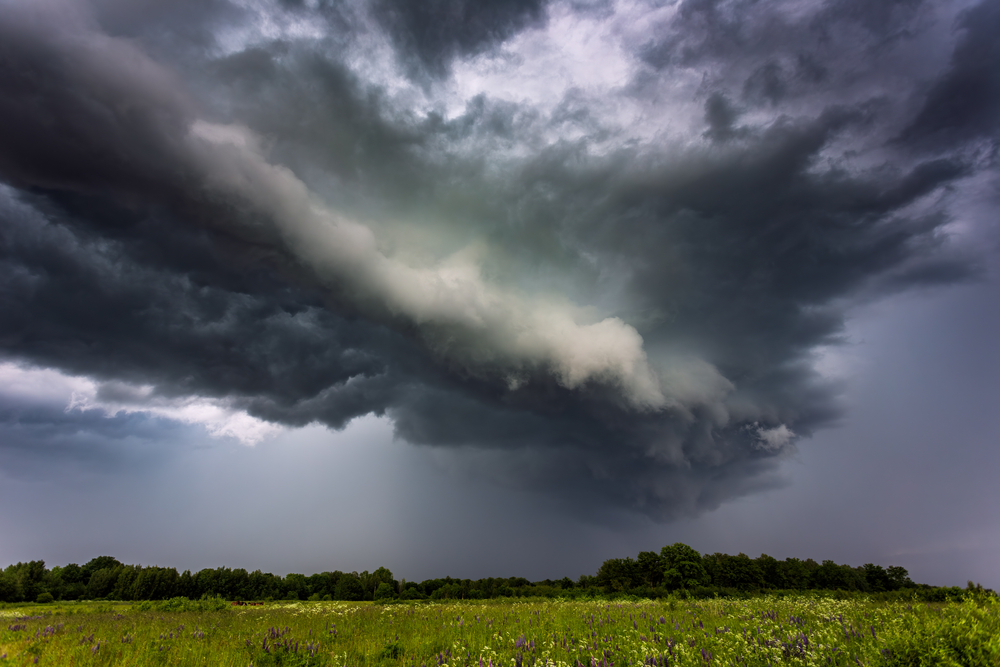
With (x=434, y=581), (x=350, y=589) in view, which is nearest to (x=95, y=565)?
(x=350, y=589)

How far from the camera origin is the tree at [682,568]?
8729 cm

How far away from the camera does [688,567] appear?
89.3 metres

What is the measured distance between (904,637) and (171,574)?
110 meters

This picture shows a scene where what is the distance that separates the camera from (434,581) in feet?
301

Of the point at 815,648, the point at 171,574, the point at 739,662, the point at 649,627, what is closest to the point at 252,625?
the point at 649,627

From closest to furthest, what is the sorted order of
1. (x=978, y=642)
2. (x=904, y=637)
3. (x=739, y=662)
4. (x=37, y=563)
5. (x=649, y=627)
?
1. (x=978, y=642)
2. (x=904, y=637)
3. (x=739, y=662)
4. (x=649, y=627)
5. (x=37, y=563)

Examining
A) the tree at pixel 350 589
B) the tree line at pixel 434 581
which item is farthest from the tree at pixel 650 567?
the tree at pixel 350 589

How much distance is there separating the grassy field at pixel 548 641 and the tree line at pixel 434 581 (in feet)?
211

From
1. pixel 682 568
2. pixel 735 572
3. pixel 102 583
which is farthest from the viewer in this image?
pixel 735 572

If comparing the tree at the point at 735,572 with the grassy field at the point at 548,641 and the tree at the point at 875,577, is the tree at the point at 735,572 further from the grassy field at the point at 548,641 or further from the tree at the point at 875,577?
the grassy field at the point at 548,641

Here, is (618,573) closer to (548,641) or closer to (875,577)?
(875,577)

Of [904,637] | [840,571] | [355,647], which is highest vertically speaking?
[904,637]

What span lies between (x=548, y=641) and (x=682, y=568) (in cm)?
9654

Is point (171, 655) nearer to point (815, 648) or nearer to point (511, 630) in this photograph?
point (511, 630)
